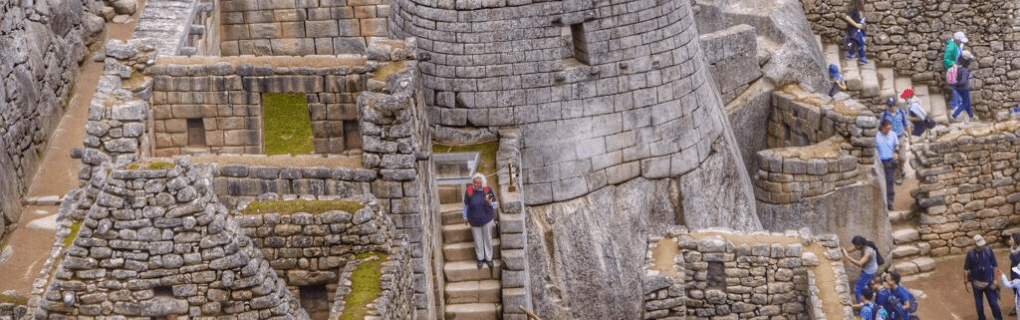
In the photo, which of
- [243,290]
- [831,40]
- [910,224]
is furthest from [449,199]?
[831,40]

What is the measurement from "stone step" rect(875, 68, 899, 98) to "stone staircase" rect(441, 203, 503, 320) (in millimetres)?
15204

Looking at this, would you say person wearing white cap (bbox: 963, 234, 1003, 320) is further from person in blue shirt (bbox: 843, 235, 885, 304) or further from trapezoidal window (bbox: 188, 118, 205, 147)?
trapezoidal window (bbox: 188, 118, 205, 147)

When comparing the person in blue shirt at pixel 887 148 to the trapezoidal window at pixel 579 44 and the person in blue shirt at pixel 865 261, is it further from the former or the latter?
the trapezoidal window at pixel 579 44

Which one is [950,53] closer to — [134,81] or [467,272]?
[467,272]

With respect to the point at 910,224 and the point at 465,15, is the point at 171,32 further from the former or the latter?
the point at 910,224

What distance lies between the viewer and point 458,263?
28391mm

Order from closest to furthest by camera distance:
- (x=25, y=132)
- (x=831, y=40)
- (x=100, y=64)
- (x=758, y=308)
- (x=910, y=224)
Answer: (x=758, y=308) < (x=25, y=132) < (x=100, y=64) < (x=910, y=224) < (x=831, y=40)

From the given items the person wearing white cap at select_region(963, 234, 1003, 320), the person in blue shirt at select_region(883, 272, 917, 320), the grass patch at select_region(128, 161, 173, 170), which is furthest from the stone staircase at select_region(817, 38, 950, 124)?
the grass patch at select_region(128, 161, 173, 170)

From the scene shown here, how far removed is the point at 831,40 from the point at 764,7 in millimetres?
3070

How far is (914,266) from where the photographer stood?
37.9 metres

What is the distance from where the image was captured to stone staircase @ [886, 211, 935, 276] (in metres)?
37.9

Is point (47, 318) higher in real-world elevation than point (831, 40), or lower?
higher

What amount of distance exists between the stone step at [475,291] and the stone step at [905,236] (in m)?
11.4

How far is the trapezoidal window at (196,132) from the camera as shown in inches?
1070
